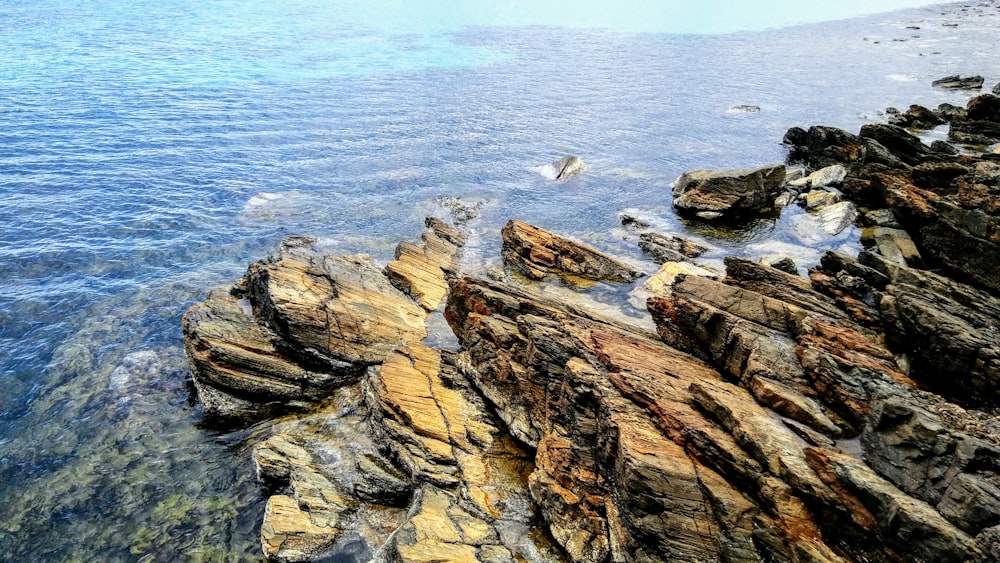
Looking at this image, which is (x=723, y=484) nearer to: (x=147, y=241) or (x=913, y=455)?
(x=913, y=455)

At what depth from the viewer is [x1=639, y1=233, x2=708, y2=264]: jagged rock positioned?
3775 cm

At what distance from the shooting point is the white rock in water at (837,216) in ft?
132

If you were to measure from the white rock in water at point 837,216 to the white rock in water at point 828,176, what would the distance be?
475 cm

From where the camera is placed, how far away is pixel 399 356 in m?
26.8

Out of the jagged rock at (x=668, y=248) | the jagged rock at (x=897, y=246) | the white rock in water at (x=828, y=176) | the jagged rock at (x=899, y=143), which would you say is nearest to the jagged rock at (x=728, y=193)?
the white rock in water at (x=828, y=176)

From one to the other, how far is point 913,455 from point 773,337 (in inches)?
313

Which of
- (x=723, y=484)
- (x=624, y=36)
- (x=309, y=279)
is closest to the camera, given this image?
(x=723, y=484)

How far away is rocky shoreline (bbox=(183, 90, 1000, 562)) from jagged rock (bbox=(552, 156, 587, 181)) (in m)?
20.2

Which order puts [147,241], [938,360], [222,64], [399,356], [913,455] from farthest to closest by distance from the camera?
[222,64]
[147,241]
[399,356]
[938,360]
[913,455]

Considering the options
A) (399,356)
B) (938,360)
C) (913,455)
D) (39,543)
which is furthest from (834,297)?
(39,543)

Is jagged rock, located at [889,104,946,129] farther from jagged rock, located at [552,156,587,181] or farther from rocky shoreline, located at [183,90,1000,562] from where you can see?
jagged rock, located at [552,156,587,181]

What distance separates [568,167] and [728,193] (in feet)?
51.0

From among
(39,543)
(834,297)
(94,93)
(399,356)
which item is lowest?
(39,543)

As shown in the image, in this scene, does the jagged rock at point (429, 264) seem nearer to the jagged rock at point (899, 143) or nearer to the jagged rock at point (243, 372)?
the jagged rock at point (243, 372)
